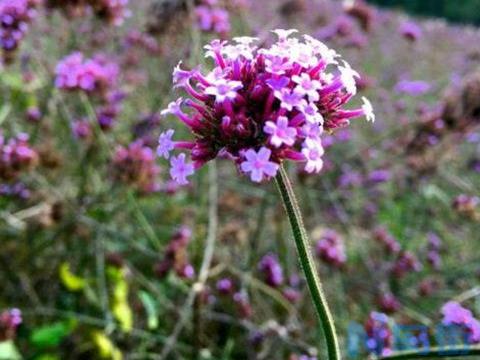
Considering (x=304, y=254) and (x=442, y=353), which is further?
(x=442, y=353)

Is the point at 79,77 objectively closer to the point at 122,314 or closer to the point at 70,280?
the point at 70,280

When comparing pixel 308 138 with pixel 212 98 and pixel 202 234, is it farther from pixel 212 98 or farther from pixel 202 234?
pixel 202 234

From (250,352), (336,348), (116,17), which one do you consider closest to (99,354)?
(250,352)

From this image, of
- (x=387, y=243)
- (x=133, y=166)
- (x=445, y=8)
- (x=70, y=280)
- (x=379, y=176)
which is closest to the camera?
(x=133, y=166)

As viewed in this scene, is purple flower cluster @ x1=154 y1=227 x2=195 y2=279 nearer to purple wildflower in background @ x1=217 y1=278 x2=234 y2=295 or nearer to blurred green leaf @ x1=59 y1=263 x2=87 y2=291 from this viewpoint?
purple wildflower in background @ x1=217 y1=278 x2=234 y2=295

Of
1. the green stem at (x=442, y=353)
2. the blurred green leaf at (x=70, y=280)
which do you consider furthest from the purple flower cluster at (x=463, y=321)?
the blurred green leaf at (x=70, y=280)

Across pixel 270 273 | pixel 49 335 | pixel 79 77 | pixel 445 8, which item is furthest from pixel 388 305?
pixel 445 8

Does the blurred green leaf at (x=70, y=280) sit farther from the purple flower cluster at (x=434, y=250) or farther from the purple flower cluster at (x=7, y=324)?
the purple flower cluster at (x=434, y=250)
